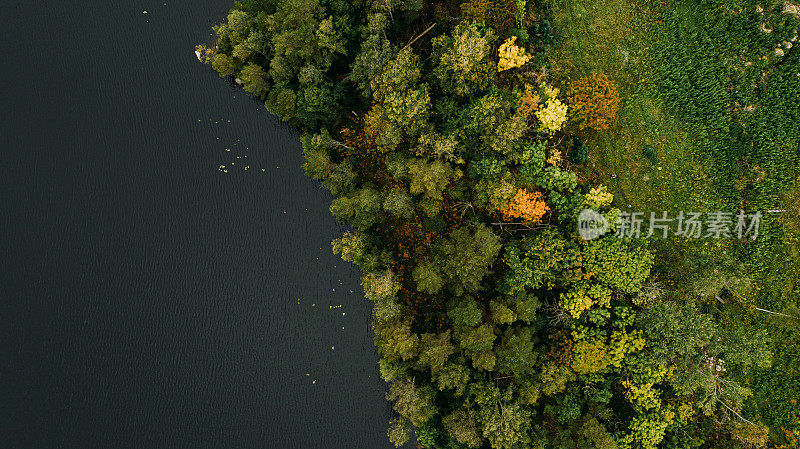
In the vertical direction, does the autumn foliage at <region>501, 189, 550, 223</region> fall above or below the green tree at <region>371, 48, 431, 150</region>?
below

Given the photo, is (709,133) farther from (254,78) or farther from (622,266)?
(254,78)

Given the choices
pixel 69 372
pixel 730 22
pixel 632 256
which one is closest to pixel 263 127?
pixel 69 372

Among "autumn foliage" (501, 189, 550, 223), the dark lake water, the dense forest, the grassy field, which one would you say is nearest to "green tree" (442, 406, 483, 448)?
the dense forest

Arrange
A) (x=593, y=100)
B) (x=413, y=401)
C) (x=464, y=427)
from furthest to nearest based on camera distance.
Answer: (x=593, y=100)
(x=413, y=401)
(x=464, y=427)

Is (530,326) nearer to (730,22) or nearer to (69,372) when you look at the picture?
(730,22)

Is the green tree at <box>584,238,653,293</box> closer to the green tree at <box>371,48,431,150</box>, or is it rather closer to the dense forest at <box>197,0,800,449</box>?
the dense forest at <box>197,0,800,449</box>

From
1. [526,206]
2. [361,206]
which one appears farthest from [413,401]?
[526,206]

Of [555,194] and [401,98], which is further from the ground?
[401,98]

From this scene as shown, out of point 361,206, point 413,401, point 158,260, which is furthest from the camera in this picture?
point 158,260
